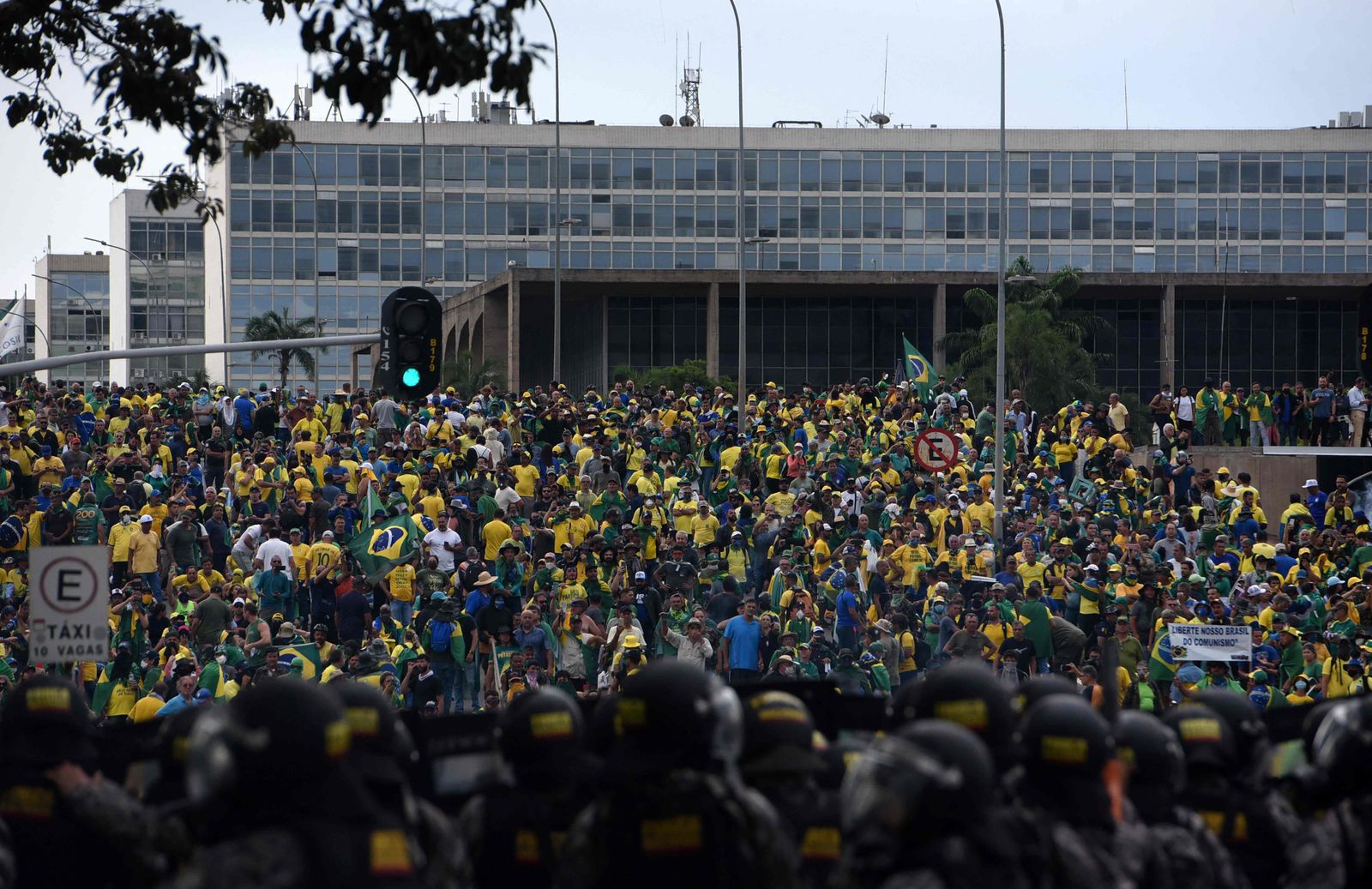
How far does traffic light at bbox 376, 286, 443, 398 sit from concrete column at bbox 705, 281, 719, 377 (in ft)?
144

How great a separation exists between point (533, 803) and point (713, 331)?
181 ft

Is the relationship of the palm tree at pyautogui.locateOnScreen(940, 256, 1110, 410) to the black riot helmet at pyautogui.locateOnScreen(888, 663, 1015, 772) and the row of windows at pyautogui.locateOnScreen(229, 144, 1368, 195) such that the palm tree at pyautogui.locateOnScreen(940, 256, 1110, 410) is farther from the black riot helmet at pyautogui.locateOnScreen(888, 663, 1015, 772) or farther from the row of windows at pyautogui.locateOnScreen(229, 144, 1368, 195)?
the black riot helmet at pyautogui.locateOnScreen(888, 663, 1015, 772)

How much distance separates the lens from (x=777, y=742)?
631 cm

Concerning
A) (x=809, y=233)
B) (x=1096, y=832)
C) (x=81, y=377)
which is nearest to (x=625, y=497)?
(x=1096, y=832)

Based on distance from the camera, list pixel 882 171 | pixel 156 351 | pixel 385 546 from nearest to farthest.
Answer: pixel 156 351
pixel 385 546
pixel 882 171

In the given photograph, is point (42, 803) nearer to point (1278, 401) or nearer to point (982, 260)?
point (1278, 401)

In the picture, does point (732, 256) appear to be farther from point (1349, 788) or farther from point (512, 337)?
point (1349, 788)

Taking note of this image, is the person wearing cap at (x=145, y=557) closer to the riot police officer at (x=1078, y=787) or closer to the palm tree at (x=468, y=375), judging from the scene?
the riot police officer at (x=1078, y=787)

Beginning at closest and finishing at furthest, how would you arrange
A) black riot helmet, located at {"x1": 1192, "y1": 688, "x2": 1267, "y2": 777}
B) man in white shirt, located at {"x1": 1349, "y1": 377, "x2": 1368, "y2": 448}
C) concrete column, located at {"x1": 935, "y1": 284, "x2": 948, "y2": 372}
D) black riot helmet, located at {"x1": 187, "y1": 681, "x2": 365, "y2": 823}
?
black riot helmet, located at {"x1": 187, "y1": 681, "x2": 365, "y2": 823}, black riot helmet, located at {"x1": 1192, "y1": 688, "x2": 1267, "y2": 777}, man in white shirt, located at {"x1": 1349, "y1": 377, "x2": 1368, "y2": 448}, concrete column, located at {"x1": 935, "y1": 284, "x2": 948, "y2": 372}

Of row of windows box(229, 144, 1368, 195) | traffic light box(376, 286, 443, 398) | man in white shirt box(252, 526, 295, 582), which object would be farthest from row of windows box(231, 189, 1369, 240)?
traffic light box(376, 286, 443, 398)

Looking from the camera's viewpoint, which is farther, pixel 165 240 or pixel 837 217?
pixel 165 240

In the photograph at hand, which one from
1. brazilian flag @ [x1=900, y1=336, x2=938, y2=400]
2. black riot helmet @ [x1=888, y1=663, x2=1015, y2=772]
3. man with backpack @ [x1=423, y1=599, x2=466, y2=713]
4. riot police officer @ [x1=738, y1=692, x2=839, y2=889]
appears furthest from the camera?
Result: brazilian flag @ [x1=900, y1=336, x2=938, y2=400]

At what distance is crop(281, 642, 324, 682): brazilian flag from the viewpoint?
1725 cm

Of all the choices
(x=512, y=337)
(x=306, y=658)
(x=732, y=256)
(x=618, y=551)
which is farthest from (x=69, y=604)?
(x=732, y=256)
